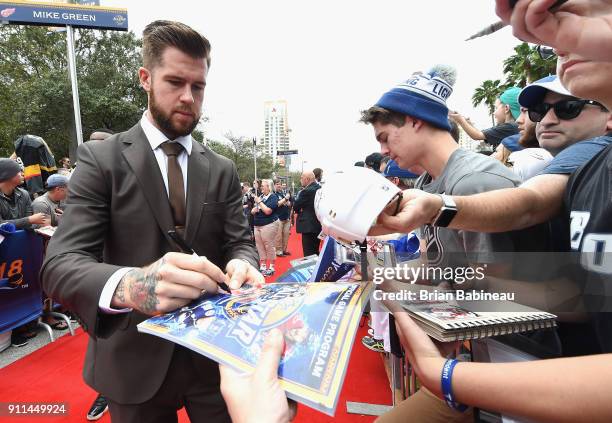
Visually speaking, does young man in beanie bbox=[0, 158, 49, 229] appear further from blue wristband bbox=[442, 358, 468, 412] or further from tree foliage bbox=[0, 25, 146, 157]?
tree foliage bbox=[0, 25, 146, 157]

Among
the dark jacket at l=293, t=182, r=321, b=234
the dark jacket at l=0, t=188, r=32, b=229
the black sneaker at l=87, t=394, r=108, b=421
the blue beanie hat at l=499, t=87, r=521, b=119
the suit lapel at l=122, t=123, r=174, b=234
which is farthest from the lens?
the dark jacket at l=293, t=182, r=321, b=234

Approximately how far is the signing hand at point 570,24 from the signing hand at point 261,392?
3.13 feet

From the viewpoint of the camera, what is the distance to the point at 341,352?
73 cm

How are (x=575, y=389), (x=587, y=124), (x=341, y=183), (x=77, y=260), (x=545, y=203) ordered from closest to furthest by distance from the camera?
(x=575, y=389)
(x=341, y=183)
(x=77, y=260)
(x=545, y=203)
(x=587, y=124)

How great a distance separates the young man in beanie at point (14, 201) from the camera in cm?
413

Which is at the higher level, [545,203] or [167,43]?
[167,43]

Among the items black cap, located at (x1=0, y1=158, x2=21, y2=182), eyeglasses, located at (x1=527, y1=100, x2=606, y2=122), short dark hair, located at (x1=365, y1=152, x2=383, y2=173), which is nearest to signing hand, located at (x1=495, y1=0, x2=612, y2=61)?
eyeglasses, located at (x1=527, y1=100, x2=606, y2=122)

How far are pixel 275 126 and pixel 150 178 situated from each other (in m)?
94.1

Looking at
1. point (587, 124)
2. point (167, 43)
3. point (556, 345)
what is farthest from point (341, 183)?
point (587, 124)

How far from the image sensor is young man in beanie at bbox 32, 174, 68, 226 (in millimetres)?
4781

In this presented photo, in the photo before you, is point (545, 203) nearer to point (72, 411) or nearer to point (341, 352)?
point (341, 352)

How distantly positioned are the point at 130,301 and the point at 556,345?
1.32 metres

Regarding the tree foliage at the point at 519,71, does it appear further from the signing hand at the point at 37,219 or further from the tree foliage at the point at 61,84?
the tree foliage at the point at 61,84

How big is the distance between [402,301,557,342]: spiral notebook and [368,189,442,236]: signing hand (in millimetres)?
269
